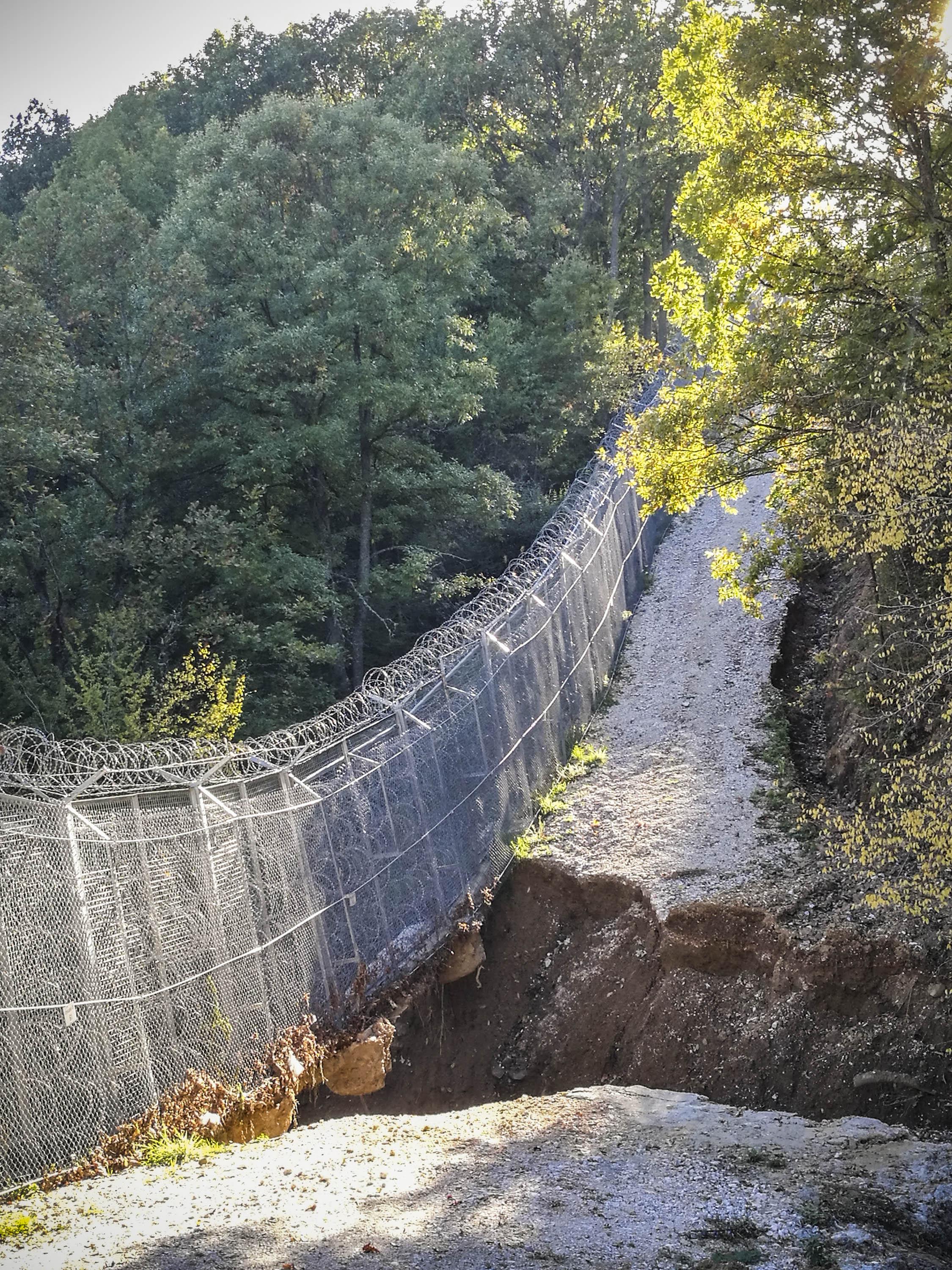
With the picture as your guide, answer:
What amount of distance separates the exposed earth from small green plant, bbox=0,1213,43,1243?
4 centimetres

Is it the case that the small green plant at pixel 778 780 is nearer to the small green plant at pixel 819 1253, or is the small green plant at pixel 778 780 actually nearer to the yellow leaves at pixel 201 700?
the small green plant at pixel 819 1253

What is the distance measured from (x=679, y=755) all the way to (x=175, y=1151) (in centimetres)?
1009

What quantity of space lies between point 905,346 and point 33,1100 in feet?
29.7

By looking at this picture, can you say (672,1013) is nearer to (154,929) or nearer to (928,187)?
(154,929)

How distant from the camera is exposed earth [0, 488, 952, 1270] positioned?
641cm

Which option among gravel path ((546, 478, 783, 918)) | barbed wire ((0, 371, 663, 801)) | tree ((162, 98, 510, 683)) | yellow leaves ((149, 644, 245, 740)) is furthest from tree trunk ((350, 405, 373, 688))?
gravel path ((546, 478, 783, 918))

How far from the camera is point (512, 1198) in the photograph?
284 inches

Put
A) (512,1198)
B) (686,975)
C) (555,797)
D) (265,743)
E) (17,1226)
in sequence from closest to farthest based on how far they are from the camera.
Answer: (17,1226)
(512,1198)
(686,975)
(555,797)
(265,743)

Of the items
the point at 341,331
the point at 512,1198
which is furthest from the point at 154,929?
the point at 341,331

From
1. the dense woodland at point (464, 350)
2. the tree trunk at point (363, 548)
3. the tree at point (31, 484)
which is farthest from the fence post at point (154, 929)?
the tree trunk at point (363, 548)

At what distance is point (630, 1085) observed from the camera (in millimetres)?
10797

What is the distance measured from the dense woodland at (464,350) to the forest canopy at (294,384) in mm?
103

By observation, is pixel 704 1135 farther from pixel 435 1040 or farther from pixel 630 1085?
pixel 435 1040

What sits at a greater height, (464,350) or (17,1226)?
(464,350)
